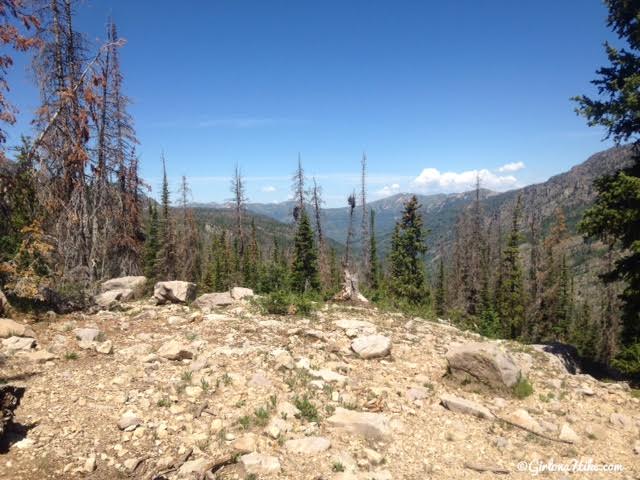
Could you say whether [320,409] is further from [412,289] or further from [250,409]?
[412,289]

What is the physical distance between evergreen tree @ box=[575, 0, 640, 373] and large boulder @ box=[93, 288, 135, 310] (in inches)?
572

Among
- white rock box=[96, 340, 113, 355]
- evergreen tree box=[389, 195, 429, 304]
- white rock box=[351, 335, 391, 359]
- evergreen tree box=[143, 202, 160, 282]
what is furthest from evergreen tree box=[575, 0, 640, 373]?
evergreen tree box=[143, 202, 160, 282]

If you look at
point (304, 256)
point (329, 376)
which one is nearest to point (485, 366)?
point (329, 376)

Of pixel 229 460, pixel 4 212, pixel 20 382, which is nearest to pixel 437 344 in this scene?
pixel 229 460

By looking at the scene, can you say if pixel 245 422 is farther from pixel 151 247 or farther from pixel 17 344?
pixel 151 247

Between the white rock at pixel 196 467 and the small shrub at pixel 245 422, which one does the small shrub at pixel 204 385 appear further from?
the white rock at pixel 196 467

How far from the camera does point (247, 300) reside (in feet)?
43.0

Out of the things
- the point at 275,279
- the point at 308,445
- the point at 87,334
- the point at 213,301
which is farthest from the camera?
the point at 275,279

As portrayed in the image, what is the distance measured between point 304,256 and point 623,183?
2768 centimetres

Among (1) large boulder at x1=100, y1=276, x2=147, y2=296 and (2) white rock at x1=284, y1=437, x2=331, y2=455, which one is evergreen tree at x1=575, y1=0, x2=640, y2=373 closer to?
(2) white rock at x1=284, y1=437, x2=331, y2=455

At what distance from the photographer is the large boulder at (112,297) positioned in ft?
38.3

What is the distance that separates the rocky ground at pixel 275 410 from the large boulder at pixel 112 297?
1861mm

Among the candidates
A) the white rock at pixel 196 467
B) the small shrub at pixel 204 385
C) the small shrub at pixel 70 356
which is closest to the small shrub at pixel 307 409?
the small shrub at pixel 204 385

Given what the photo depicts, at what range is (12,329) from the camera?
783cm
